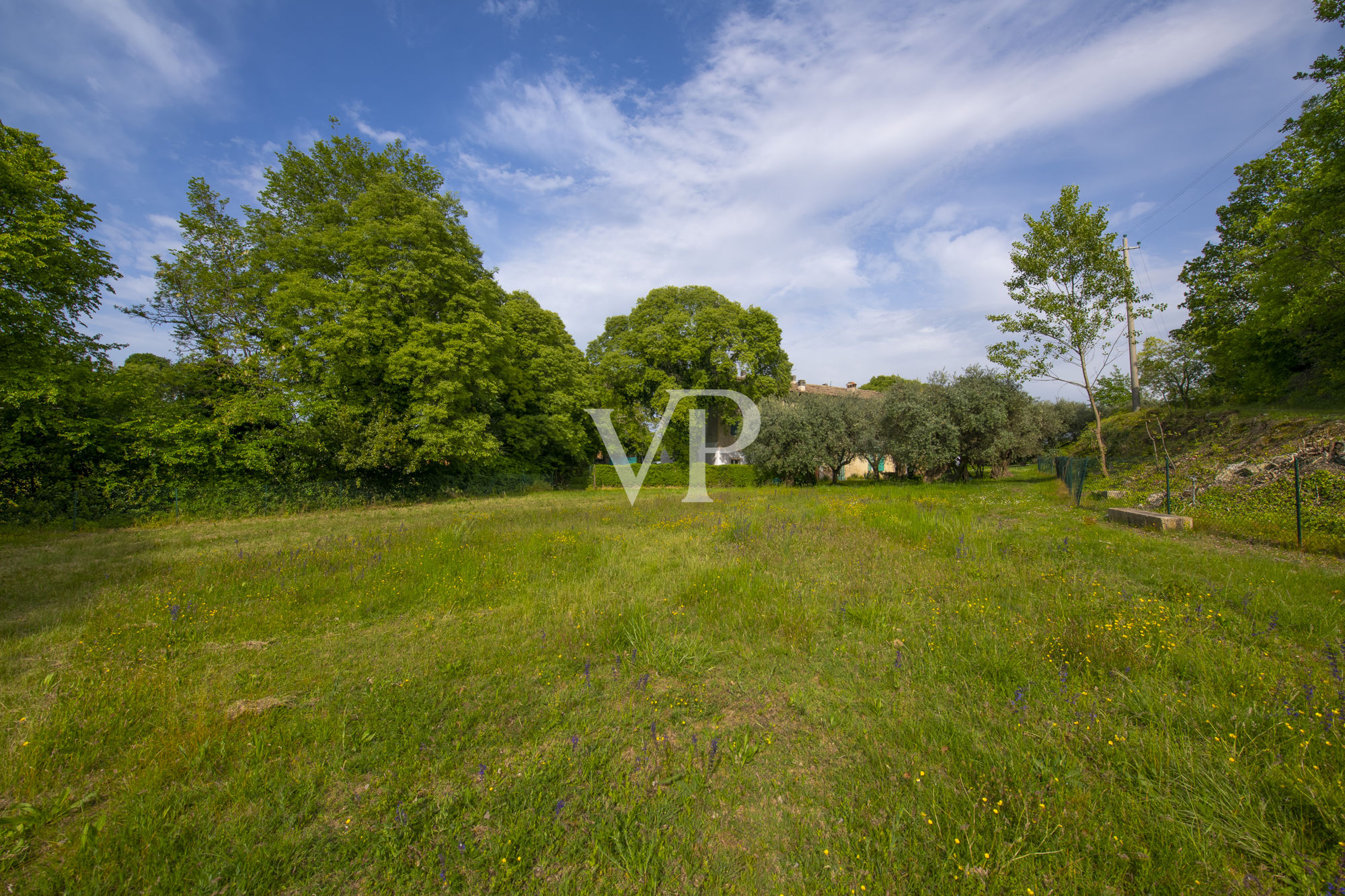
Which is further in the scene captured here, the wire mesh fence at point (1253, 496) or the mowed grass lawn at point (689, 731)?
the wire mesh fence at point (1253, 496)

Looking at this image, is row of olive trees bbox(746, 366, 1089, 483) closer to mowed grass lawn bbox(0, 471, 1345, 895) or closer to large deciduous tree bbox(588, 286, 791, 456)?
large deciduous tree bbox(588, 286, 791, 456)

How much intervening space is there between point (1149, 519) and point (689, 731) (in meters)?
11.2

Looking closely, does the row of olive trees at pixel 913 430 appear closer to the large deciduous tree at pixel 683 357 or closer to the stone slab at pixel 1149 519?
the large deciduous tree at pixel 683 357

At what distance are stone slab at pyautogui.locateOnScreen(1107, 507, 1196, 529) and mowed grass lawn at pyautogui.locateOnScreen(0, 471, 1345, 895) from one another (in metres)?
2.25

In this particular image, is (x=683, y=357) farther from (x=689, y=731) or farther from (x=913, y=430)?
(x=689, y=731)

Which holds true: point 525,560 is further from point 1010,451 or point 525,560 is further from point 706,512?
point 1010,451

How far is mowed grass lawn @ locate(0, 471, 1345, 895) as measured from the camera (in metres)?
2.24

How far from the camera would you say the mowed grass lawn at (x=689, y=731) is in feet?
7.36

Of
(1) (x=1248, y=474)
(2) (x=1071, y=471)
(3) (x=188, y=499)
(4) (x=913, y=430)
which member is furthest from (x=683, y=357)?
(1) (x=1248, y=474)

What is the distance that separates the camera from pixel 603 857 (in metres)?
2.33

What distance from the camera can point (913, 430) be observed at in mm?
22781

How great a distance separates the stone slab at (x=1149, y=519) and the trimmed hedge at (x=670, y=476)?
20.1 m

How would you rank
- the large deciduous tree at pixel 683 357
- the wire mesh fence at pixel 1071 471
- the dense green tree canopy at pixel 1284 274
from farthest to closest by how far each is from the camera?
the large deciduous tree at pixel 683 357, the wire mesh fence at pixel 1071 471, the dense green tree canopy at pixel 1284 274

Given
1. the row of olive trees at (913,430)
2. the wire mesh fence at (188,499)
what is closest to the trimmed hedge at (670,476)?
the row of olive trees at (913,430)
